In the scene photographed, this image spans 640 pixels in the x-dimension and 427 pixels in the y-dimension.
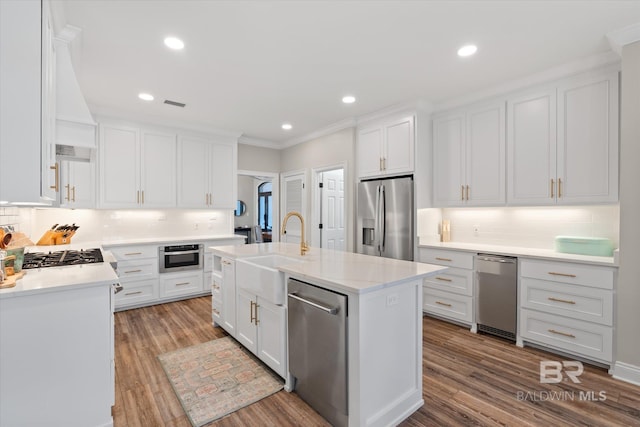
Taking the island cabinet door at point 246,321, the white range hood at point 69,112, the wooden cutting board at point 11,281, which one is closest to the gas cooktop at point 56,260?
the wooden cutting board at point 11,281

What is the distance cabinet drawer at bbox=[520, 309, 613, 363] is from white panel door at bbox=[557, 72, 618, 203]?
43.3 inches

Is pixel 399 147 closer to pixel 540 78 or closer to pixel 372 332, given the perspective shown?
pixel 540 78

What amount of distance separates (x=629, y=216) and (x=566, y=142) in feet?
2.95

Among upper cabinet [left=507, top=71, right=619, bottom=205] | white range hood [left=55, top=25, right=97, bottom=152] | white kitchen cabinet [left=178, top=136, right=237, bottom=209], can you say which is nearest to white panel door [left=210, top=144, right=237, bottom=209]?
white kitchen cabinet [left=178, top=136, right=237, bottom=209]

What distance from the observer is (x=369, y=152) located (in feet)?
14.3

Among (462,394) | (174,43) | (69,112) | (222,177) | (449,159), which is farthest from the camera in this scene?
(222,177)

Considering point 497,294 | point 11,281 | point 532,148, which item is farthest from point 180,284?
point 532,148

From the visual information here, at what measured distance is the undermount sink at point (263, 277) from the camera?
2232 mm

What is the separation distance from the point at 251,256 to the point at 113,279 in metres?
1.16

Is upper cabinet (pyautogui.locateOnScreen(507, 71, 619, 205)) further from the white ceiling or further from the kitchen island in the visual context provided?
the kitchen island

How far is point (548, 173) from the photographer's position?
303 cm

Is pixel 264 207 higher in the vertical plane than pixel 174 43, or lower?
lower

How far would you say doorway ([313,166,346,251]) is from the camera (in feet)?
17.5

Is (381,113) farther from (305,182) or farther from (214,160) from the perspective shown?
(214,160)
